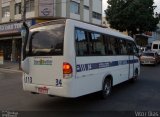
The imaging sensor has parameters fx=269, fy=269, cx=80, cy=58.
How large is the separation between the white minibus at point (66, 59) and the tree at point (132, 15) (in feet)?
89.6

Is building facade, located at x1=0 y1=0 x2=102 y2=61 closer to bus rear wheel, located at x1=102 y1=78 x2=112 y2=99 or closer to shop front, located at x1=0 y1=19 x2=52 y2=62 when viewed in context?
shop front, located at x1=0 y1=19 x2=52 y2=62

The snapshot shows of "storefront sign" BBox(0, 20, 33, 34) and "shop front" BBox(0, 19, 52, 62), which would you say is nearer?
"storefront sign" BBox(0, 20, 33, 34)

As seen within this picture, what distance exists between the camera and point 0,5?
121ft

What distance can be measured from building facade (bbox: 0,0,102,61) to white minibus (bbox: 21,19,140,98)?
20083mm

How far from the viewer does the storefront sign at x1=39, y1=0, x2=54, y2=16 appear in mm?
28984

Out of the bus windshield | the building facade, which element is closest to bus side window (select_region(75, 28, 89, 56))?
the bus windshield

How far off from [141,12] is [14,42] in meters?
16.9

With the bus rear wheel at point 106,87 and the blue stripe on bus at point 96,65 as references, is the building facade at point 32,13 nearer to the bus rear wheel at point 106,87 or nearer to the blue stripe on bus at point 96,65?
the blue stripe on bus at point 96,65

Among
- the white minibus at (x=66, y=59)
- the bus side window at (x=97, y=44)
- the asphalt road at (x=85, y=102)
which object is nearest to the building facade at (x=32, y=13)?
the asphalt road at (x=85, y=102)

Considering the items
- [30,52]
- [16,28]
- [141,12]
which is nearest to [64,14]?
[16,28]

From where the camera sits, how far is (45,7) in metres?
29.3

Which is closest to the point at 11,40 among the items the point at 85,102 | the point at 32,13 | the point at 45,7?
the point at 32,13

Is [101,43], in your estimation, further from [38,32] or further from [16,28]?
[16,28]

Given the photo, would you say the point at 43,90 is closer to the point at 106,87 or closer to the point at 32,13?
the point at 106,87
